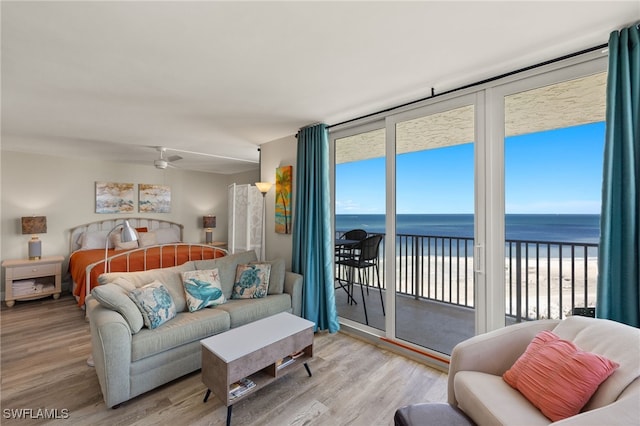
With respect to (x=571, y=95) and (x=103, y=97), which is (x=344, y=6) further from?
(x=103, y=97)

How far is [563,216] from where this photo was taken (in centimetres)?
227

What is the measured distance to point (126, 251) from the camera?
439 cm

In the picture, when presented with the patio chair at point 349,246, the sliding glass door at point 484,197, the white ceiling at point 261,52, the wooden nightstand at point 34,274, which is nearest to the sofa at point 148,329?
the patio chair at point 349,246

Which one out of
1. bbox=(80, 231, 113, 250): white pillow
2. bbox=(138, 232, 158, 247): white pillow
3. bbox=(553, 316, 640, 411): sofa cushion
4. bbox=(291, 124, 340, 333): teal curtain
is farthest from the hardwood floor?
bbox=(138, 232, 158, 247): white pillow

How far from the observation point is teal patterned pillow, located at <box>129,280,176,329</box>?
2287mm

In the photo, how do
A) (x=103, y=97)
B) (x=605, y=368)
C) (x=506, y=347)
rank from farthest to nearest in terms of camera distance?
(x=103, y=97) → (x=506, y=347) → (x=605, y=368)

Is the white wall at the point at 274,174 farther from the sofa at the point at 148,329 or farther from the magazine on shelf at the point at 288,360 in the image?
the magazine on shelf at the point at 288,360

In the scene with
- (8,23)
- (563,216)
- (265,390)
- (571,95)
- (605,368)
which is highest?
(8,23)

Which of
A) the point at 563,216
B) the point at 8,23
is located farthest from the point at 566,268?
the point at 8,23

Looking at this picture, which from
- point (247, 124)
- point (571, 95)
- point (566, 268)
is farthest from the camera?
point (247, 124)

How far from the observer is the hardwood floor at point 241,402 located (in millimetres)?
1915

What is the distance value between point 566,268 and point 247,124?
384 cm

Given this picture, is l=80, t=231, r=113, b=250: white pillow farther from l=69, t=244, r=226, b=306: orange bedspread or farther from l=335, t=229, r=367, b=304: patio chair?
l=335, t=229, r=367, b=304: patio chair

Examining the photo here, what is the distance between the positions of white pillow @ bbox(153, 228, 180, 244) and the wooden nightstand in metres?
1.47
